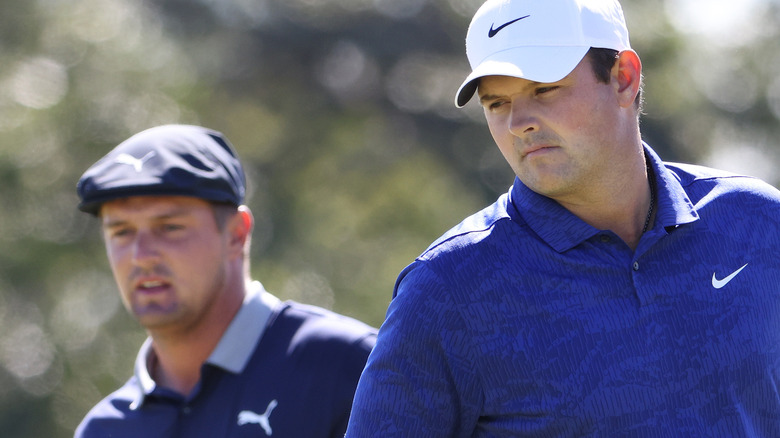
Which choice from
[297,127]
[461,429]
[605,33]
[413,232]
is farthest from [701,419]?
[297,127]

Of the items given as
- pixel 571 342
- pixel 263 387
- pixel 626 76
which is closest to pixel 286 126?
pixel 263 387

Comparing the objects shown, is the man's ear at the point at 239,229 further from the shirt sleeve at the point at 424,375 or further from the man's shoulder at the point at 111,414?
the shirt sleeve at the point at 424,375

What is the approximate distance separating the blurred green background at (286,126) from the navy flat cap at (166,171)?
5050mm

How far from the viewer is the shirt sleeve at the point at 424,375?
6.98 feet

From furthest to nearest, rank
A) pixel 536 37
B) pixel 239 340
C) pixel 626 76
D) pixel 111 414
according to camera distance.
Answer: pixel 111 414
pixel 239 340
pixel 626 76
pixel 536 37

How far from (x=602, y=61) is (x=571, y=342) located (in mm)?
611

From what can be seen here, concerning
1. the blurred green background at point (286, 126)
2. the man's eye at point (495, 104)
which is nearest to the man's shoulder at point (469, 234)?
the man's eye at point (495, 104)

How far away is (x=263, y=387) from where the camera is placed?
2928mm

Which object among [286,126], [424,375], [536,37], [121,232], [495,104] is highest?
[536,37]

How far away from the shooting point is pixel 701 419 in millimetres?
2082

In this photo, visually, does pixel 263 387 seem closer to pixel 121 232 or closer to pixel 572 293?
pixel 121 232

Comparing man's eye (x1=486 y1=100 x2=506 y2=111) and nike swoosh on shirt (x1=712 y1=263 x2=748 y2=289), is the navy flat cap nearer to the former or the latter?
man's eye (x1=486 y1=100 x2=506 y2=111)

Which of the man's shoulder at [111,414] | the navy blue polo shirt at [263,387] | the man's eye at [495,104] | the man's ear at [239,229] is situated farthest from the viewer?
the man's ear at [239,229]

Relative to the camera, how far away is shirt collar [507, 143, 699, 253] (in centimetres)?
223
